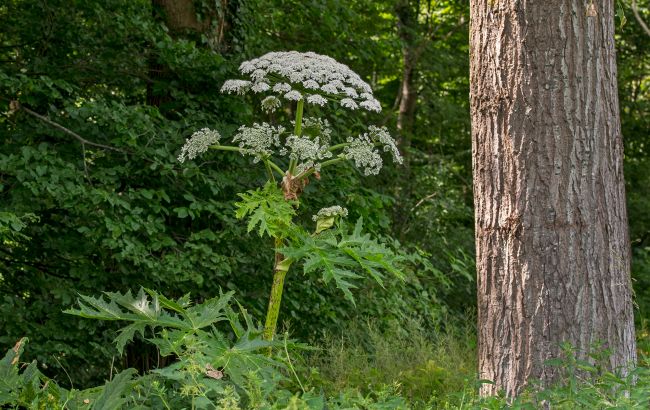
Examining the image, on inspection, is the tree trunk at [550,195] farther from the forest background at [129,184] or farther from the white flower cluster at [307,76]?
the forest background at [129,184]

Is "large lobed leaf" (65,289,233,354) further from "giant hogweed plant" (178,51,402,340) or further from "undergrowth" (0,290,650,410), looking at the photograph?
"giant hogweed plant" (178,51,402,340)

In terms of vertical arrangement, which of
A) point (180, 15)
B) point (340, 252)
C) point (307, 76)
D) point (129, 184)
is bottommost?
point (340, 252)

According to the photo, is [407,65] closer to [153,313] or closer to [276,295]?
[276,295]

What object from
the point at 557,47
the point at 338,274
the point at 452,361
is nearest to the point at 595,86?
the point at 557,47

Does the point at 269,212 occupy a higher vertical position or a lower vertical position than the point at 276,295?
higher

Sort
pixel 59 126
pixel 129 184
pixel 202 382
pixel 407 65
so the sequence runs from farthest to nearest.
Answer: pixel 407 65
pixel 129 184
pixel 59 126
pixel 202 382

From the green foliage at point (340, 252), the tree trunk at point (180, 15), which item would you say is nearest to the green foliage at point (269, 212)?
the green foliage at point (340, 252)

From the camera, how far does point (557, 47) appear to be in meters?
4.16

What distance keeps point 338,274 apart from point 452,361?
2916 mm

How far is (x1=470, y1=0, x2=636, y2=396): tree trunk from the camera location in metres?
4.11

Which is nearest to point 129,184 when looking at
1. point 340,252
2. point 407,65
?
point 340,252

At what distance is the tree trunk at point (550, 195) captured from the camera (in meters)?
4.11

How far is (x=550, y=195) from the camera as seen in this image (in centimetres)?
412

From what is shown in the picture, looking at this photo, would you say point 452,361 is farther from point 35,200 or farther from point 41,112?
point 41,112
